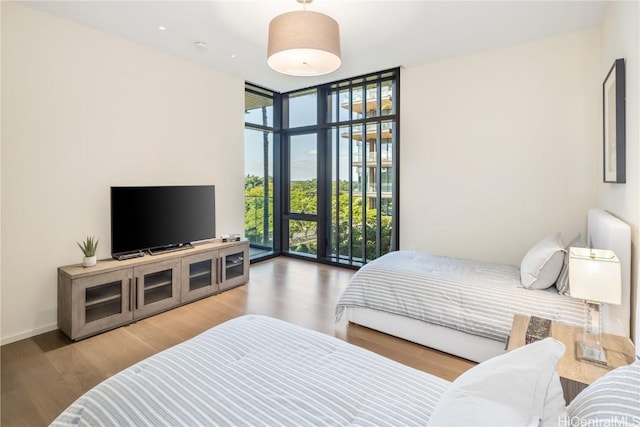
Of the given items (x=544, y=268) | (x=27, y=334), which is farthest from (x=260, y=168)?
(x=544, y=268)

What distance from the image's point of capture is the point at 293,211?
5.57 metres

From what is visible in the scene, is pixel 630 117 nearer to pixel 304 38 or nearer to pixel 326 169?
pixel 304 38

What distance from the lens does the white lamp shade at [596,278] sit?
1.47 meters

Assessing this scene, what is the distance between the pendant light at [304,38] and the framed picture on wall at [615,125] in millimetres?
1995

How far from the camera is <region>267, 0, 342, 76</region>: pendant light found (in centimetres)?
206

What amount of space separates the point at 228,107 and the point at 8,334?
338 cm

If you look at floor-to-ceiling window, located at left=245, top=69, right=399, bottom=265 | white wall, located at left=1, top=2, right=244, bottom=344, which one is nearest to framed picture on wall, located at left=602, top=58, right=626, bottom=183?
floor-to-ceiling window, located at left=245, top=69, right=399, bottom=265

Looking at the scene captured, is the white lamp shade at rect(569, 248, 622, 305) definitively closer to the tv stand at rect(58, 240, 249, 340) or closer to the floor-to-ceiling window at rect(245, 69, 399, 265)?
the floor-to-ceiling window at rect(245, 69, 399, 265)

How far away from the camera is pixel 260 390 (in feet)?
3.79

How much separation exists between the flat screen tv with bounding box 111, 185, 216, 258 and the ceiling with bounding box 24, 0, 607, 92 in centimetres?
158

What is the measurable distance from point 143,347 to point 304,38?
2.66 meters

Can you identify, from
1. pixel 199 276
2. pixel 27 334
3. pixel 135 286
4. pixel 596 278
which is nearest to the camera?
pixel 596 278

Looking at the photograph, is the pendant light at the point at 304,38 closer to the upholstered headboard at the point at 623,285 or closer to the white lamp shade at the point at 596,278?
the white lamp shade at the point at 596,278

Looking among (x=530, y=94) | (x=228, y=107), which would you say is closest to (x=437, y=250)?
(x=530, y=94)
